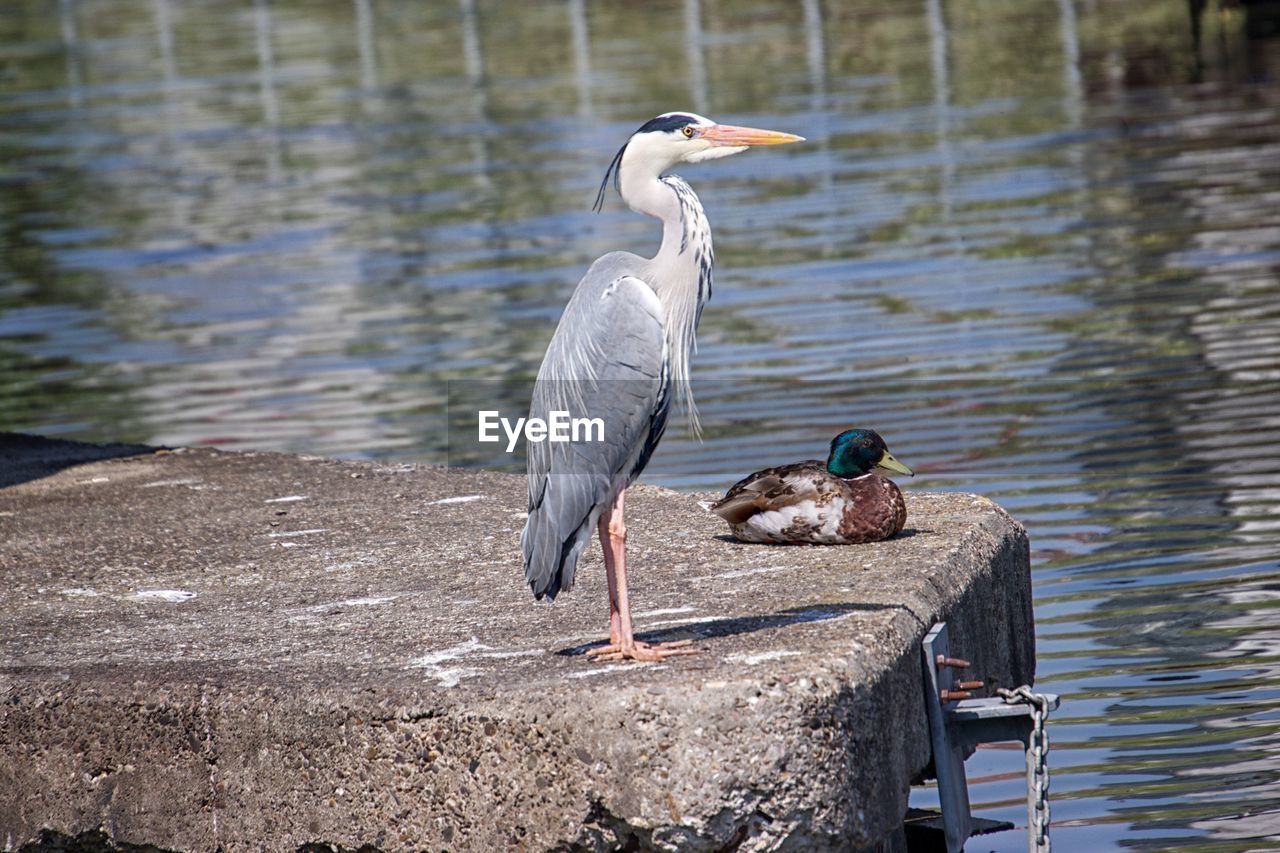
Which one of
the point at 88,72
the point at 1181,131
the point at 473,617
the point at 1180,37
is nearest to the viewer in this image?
the point at 473,617

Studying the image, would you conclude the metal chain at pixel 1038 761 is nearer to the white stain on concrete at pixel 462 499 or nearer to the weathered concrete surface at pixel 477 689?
the weathered concrete surface at pixel 477 689

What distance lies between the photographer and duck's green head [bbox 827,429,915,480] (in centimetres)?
635

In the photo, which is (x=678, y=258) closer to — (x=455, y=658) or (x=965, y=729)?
(x=455, y=658)

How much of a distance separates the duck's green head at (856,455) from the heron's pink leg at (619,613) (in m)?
1.23

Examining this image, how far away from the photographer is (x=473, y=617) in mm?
5836

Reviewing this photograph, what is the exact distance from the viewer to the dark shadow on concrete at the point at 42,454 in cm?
832

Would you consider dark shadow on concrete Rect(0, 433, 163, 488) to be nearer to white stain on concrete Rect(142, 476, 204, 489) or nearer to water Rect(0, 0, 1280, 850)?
white stain on concrete Rect(142, 476, 204, 489)

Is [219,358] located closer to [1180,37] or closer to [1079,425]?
[1079,425]

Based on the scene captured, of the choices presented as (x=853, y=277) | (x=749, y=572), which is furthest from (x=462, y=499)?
(x=853, y=277)

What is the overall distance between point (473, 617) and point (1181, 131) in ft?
49.1

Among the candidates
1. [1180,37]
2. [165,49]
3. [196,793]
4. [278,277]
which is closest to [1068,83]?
[1180,37]

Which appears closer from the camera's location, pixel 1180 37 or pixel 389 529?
pixel 389 529

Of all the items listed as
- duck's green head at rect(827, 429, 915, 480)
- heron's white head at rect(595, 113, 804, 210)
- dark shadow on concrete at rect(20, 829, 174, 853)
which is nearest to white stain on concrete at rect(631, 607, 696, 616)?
duck's green head at rect(827, 429, 915, 480)

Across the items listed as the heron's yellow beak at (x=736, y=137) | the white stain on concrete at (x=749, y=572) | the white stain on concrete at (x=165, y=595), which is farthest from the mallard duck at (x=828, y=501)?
the white stain on concrete at (x=165, y=595)
